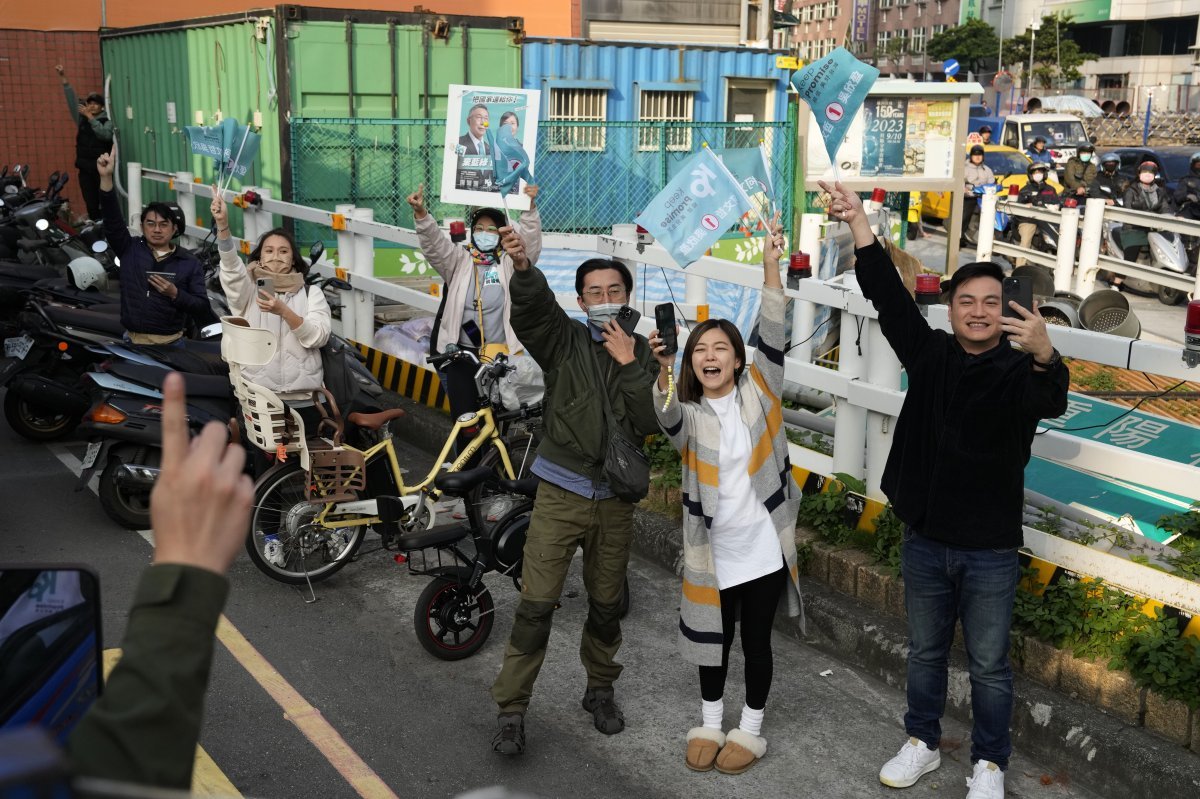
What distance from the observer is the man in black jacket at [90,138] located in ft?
48.3

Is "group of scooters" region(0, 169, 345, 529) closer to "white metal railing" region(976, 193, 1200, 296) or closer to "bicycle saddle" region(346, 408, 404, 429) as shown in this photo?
"bicycle saddle" region(346, 408, 404, 429)

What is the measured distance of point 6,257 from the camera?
1249 cm

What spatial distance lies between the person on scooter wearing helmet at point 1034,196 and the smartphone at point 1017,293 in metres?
13.2

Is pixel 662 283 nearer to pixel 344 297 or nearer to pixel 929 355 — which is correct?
pixel 344 297

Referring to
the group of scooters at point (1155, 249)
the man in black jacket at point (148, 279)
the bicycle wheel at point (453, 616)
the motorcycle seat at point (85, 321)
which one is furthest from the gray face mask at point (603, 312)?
the group of scooters at point (1155, 249)

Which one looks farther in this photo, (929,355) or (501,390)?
(501,390)

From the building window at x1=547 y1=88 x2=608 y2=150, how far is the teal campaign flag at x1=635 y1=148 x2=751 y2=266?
35.6 ft

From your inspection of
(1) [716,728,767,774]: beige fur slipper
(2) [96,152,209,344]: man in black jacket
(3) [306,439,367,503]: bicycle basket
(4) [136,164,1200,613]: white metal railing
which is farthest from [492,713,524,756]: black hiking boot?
(2) [96,152,209,344]: man in black jacket

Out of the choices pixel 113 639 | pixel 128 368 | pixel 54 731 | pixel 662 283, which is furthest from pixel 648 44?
→ pixel 54 731

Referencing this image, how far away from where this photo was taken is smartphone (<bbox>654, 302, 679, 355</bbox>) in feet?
14.4

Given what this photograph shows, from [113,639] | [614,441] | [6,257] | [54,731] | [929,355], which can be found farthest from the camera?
[6,257]

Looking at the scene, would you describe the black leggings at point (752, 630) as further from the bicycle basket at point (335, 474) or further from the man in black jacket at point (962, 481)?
the bicycle basket at point (335, 474)

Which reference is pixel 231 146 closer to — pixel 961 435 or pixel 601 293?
pixel 601 293

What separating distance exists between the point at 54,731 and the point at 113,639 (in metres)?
3.83
